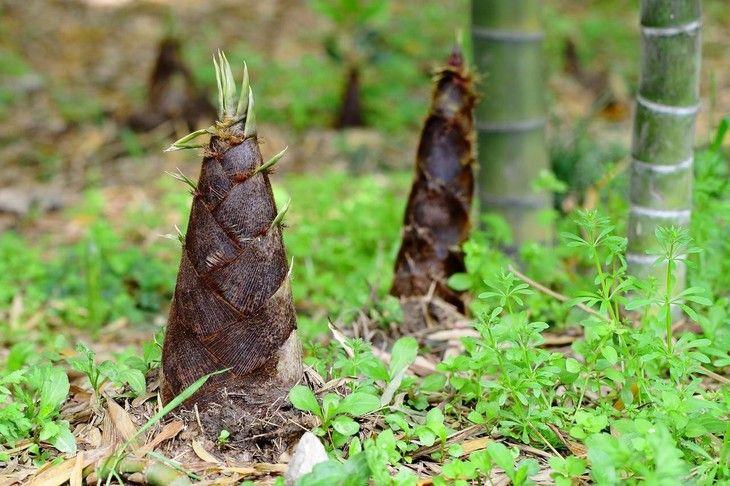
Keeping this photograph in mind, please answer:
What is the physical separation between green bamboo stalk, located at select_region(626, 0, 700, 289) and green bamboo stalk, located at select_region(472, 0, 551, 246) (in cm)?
81

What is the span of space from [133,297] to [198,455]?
6.08 feet

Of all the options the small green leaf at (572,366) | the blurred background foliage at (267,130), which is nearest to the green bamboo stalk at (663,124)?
the blurred background foliage at (267,130)

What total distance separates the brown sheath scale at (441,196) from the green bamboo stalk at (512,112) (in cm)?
50

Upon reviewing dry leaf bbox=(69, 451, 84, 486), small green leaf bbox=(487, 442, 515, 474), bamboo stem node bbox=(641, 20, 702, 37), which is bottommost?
dry leaf bbox=(69, 451, 84, 486)

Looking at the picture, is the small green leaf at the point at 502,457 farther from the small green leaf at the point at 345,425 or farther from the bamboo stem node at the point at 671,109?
the bamboo stem node at the point at 671,109

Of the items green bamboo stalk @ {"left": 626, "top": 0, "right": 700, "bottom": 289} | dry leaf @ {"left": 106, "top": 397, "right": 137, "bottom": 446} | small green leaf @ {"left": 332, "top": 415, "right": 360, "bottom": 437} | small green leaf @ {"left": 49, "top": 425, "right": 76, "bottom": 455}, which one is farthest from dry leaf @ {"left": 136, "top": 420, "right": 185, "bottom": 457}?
green bamboo stalk @ {"left": 626, "top": 0, "right": 700, "bottom": 289}

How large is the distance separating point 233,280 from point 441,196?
3.30ft

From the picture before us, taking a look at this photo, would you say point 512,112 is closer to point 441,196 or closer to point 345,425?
point 441,196

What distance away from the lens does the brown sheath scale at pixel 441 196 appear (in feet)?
8.80

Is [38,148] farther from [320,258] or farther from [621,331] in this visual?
[621,331]

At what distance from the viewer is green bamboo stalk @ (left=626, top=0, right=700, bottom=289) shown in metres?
2.28

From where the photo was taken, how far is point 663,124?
235cm

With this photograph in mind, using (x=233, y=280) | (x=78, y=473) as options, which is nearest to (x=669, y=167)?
(x=233, y=280)

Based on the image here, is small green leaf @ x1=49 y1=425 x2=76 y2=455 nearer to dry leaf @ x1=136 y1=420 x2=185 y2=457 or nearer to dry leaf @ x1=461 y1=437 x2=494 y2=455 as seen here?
dry leaf @ x1=136 y1=420 x2=185 y2=457
